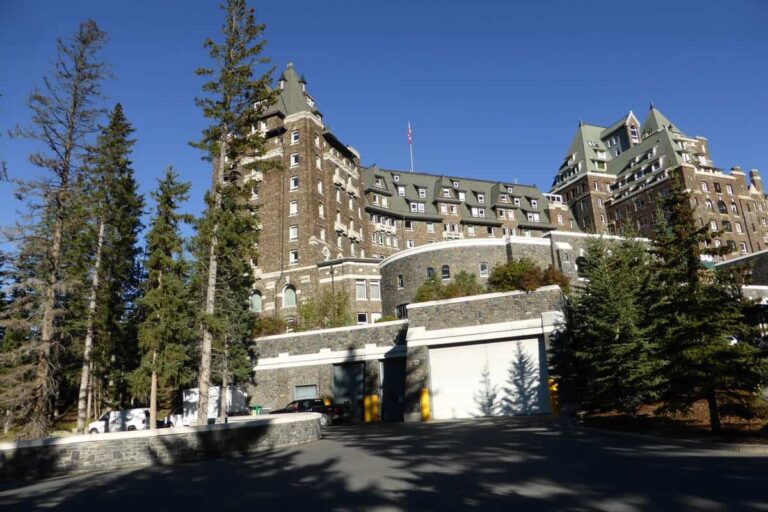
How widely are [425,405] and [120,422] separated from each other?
17755 mm

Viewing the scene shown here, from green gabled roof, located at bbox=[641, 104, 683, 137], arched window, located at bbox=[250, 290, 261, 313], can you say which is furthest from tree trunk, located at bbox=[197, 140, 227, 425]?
green gabled roof, located at bbox=[641, 104, 683, 137]

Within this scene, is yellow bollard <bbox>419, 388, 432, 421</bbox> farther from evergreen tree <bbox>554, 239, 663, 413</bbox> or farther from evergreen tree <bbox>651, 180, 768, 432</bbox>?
evergreen tree <bbox>651, 180, 768, 432</bbox>

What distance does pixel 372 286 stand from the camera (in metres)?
49.5

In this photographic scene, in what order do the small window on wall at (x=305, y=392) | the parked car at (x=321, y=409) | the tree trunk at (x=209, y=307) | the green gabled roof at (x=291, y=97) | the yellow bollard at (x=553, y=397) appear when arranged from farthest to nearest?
1. the green gabled roof at (x=291, y=97)
2. the small window on wall at (x=305, y=392)
3. the parked car at (x=321, y=409)
4. the yellow bollard at (x=553, y=397)
5. the tree trunk at (x=209, y=307)

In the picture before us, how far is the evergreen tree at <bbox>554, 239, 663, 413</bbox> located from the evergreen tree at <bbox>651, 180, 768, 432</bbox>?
49.2 inches

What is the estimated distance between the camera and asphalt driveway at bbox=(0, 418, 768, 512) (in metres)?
7.74

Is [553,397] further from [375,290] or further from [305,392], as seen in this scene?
[375,290]

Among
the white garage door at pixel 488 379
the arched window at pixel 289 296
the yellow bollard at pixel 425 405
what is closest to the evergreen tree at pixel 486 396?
the white garage door at pixel 488 379

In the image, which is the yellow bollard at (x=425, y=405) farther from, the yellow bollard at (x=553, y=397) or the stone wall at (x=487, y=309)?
the yellow bollard at (x=553, y=397)

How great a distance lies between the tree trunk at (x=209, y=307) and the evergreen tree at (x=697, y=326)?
605 inches

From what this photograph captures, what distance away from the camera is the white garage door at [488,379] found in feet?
86.1

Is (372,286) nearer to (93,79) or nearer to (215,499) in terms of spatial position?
(93,79)

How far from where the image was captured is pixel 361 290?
161ft

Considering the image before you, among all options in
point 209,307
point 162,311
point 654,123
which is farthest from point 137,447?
point 654,123
